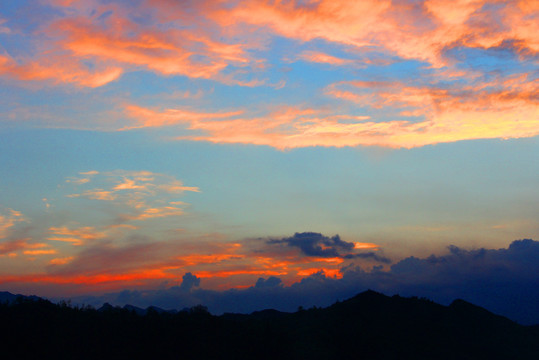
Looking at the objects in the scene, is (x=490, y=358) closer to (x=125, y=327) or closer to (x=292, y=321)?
(x=292, y=321)

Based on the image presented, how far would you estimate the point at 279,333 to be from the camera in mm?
83938

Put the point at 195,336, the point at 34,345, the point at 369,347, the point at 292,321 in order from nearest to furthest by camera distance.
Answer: the point at 34,345
the point at 195,336
the point at 369,347
the point at 292,321

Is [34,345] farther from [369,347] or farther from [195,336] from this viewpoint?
[369,347]

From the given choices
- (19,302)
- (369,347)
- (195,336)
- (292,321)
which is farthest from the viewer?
(292,321)

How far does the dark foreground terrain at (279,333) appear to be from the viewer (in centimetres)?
6482

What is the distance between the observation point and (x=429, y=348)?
278 feet

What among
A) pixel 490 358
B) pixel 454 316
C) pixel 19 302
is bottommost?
pixel 490 358

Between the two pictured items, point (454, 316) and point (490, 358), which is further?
point (454, 316)

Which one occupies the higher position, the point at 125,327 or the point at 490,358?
the point at 125,327

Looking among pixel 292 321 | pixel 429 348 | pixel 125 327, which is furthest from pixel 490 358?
pixel 125 327

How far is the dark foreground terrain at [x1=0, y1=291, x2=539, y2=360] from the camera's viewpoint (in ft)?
213

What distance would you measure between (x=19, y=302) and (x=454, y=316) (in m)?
75.1

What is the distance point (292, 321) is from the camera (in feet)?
304

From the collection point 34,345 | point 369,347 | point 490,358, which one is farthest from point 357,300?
point 34,345
